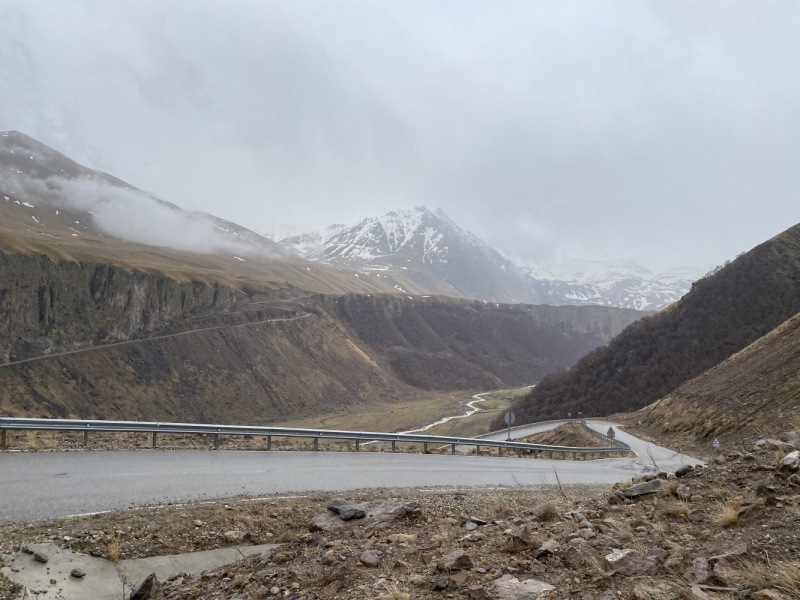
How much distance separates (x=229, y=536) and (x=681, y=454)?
2131 centimetres

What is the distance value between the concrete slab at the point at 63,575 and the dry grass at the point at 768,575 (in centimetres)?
589

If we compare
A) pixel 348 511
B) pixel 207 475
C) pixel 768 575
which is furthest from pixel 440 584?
pixel 207 475

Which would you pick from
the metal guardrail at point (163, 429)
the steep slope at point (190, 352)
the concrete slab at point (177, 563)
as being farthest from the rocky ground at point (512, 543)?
the steep slope at point (190, 352)

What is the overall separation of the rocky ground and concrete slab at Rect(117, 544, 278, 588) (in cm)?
18

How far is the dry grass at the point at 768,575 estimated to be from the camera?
2.96m

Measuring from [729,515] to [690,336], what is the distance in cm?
6303

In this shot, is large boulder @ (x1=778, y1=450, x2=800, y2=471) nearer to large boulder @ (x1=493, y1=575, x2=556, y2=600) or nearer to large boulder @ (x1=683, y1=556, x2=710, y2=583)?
large boulder @ (x1=683, y1=556, x2=710, y2=583)

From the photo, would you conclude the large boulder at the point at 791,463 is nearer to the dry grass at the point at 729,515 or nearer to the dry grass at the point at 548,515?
the dry grass at the point at 729,515

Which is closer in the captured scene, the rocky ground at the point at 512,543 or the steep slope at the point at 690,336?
the rocky ground at the point at 512,543

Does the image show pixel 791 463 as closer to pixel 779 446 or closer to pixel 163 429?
pixel 779 446

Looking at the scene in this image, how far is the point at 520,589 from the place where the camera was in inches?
147

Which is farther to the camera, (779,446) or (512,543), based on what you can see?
(779,446)

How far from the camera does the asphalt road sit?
8133 millimetres

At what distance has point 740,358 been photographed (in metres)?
30.4
